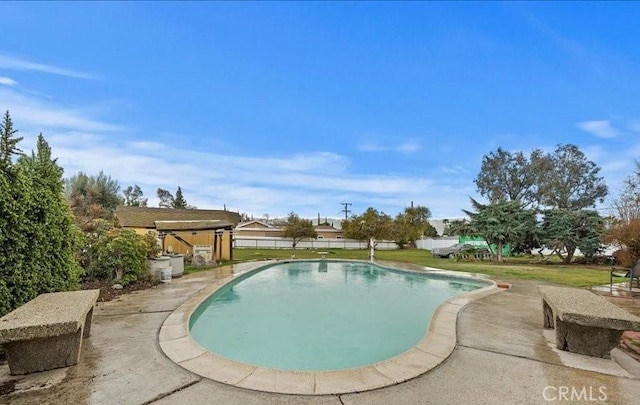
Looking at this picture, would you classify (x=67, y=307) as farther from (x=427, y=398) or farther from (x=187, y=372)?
(x=427, y=398)

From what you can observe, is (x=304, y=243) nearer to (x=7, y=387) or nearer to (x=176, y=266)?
(x=176, y=266)

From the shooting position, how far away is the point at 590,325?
360cm

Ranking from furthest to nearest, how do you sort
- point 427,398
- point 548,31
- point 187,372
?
point 548,31 → point 187,372 → point 427,398

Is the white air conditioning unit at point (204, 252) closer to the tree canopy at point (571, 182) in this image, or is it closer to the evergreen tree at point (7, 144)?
the evergreen tree at point (7, 144)

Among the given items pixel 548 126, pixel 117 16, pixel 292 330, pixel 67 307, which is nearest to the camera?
pixel 67 307

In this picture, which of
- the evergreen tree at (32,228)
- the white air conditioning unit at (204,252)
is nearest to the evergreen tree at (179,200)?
the white air conditioning unit at (204,252)

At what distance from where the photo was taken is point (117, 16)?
30.5ft

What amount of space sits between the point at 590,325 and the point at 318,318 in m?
5.09

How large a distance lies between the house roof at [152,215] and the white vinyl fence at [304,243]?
257 inches

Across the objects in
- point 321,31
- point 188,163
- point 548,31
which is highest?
point 321,31

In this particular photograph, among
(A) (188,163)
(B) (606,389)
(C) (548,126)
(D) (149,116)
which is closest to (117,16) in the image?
(D) (149,116)

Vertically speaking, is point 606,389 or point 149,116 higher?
point 149,116

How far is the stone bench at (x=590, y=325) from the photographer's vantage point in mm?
3484

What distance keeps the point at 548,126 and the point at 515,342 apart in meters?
18.3
